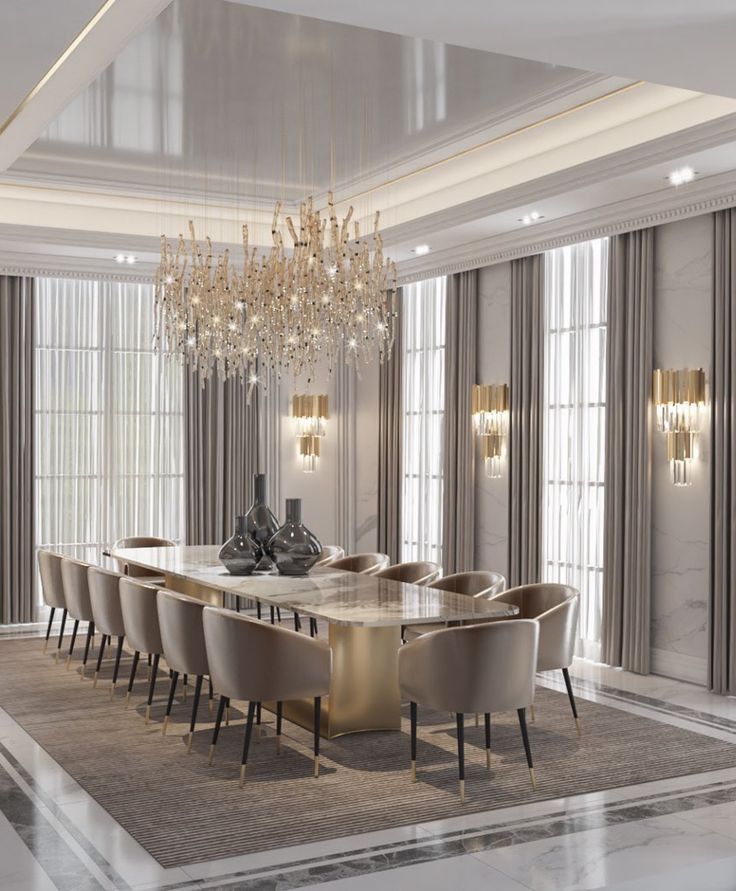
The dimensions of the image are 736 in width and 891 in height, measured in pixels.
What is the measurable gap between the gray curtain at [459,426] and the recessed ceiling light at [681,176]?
249cm

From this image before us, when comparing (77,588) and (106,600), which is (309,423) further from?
(106,600)

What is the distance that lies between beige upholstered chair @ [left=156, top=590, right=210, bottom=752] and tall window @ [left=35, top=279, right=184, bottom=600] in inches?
164

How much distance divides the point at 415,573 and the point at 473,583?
26.0 inches

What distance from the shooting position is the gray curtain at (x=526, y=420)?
26.3 feet

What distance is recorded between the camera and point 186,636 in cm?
A: 542

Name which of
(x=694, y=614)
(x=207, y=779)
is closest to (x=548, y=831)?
(x=207, y=779)

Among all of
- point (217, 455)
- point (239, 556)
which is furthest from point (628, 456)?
point (217, 455)

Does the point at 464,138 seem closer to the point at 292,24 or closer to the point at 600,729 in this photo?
the point at 292,24

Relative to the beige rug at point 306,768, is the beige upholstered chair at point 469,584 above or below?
above

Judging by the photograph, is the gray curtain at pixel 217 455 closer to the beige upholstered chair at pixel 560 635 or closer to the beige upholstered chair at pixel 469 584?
the beige upholstered chair at pixel 469 584

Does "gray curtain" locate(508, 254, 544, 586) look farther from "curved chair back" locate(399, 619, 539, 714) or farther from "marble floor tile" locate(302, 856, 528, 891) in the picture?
"marble floor tile" locate(302, 856, 528, 891)

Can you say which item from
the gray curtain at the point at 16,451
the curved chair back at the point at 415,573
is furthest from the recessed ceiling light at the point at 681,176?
the gray curtain at the point at 16,451

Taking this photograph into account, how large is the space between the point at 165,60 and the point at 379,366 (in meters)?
4.81

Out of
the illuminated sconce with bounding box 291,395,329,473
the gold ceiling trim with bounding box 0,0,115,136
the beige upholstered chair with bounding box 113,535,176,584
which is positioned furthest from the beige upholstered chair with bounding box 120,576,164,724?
the illuminated sconce with bounding box 291,395,329,473
